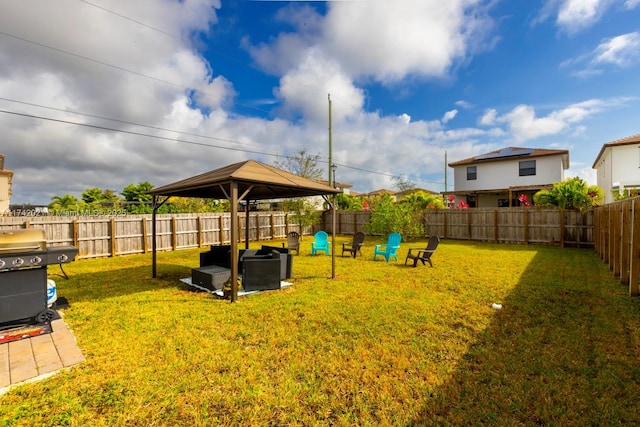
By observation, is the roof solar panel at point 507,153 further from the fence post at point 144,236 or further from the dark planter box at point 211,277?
the fence post at point 144,236

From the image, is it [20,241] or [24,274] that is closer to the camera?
[20,241]

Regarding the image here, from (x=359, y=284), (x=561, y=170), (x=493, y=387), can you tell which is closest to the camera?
(x=493, y=387)

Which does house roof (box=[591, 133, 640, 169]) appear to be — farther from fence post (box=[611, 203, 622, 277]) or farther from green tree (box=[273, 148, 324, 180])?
green tree (box=[273, 148, 324, 180])

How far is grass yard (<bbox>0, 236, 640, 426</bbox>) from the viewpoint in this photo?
260 centimetres

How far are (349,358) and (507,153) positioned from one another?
26656mm

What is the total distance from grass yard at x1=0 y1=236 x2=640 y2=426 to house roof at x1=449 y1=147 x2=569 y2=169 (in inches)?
768

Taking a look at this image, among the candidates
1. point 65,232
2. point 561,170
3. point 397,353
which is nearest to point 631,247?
point 397,353

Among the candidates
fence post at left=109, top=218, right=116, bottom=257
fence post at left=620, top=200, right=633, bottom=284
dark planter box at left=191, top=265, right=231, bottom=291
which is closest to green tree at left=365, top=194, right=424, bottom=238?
fence post at left=620, top=200, right=633, bottom=284

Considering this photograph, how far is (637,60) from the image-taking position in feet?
23.9

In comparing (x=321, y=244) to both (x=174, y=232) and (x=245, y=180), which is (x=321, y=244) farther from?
(x=174, y=232)

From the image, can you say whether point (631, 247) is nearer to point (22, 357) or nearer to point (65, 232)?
point (22, 357)

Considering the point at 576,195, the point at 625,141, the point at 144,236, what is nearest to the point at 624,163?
A: the point at 625,141

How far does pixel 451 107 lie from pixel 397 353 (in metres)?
18.8

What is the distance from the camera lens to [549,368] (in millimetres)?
3270
